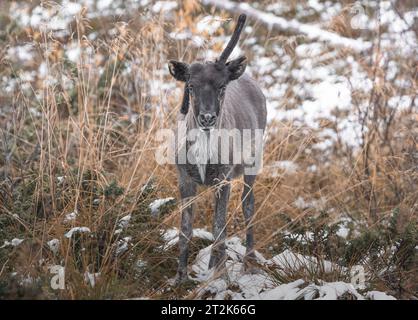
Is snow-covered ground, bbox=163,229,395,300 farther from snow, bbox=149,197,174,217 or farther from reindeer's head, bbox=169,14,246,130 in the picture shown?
reindeer's head, bbox=169,14,246,130

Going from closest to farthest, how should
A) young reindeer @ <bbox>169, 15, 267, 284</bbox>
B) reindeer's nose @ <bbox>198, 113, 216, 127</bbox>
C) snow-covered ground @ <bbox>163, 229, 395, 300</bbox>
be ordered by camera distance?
1. snow-covered ground @ <bbox>163, 229, 395, 300</bbox>
2. reindeer's nose @ <bbox>198, 113, 216, 127</bbox>
3. young reindeer @ <bbox>169, 15, 267, 284</bbox>

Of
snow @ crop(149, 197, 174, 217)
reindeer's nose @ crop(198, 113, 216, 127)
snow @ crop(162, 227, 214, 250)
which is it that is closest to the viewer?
reindeer's nose @ crop(198, 113, 216, 127)

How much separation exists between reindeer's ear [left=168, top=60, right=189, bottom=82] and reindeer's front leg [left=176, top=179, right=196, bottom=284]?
37.0 inches

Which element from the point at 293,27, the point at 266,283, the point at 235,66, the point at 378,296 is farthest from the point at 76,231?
the point at 293,27

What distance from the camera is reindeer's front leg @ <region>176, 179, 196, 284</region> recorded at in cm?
502

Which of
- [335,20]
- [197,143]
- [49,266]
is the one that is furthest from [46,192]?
[335,20]

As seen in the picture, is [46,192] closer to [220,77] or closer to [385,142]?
[220,77]

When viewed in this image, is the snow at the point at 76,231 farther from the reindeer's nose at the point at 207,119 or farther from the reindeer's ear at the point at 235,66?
the reindeer's ear at the point at 235,66

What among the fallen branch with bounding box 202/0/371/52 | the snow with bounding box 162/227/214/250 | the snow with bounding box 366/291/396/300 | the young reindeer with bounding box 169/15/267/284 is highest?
the fallen branch with bounding box 202/0/371/52

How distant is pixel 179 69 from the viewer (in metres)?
5.22

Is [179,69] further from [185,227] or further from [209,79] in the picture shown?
[185,227]

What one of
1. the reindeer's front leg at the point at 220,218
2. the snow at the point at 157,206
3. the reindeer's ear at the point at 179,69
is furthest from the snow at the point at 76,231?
the reindeer's ear at the point at 179,69

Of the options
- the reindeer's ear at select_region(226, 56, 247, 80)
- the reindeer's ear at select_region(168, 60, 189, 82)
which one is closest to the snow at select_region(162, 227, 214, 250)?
the reindeer's ear at select_region(168, 60, 189, 82)

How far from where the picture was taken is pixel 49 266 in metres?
4.41
